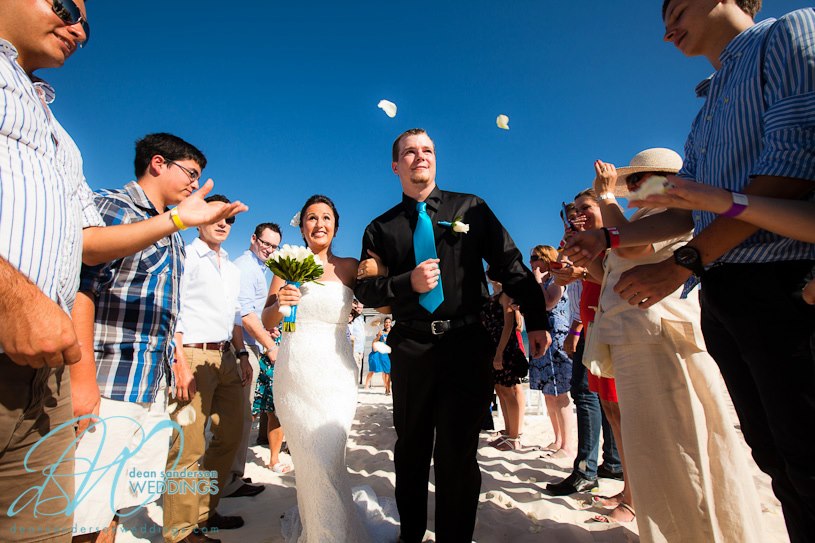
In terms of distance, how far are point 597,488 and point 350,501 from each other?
2822mm

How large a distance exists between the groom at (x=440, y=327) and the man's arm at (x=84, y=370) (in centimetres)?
177

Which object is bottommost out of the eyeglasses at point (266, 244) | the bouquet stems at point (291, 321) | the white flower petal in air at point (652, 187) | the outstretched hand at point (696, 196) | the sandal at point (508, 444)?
the sandal at point (508, 444)

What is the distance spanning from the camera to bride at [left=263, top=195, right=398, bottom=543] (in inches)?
121

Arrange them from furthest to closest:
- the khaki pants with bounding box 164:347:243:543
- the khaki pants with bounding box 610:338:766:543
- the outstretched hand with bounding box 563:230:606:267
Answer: the khaki pants with bounding box 164:347:243:543 → the khaki pants with bounding box 610:338:766:543 → the outstretched hand with bounding box 563:230:606:267

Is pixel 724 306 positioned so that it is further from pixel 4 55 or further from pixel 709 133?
pixel 4 55

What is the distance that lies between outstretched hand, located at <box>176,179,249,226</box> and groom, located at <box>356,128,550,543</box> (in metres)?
1.25

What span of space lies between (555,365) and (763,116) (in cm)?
487

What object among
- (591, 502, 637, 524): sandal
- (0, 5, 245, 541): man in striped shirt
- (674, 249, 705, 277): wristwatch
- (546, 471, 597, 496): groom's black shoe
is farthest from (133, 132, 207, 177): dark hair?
(546, 471, 597, 496): groom's black shoe

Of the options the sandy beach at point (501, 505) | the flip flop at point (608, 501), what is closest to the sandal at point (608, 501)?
the flip flop at point (608, 501)

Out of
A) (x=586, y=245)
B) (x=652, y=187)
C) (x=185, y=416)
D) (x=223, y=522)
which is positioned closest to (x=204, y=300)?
(x=185, y=416)

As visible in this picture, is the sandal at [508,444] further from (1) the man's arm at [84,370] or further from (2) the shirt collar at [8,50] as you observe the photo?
(2) the shirt collar at [8,50]

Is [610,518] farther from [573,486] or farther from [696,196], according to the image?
[696,196]

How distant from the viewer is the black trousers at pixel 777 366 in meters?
1.55

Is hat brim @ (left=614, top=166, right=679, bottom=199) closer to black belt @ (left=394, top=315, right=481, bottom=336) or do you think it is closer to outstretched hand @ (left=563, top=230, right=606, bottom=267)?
outstretched hand @ (left=563, top=230, right=606, bottom=267)
